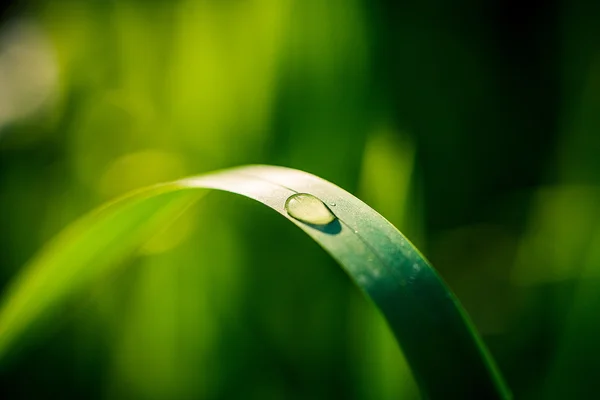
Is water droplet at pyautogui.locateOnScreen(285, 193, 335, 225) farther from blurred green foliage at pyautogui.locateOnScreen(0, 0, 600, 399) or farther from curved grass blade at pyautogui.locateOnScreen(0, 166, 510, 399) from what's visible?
blurred green foliage at pyautogui.locateOnScreen(0, 0, 600, 399)

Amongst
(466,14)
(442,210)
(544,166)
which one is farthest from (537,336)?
(466,14)

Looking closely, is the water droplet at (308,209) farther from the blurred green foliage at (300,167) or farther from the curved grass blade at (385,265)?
the blurred green foliage at (300,167)

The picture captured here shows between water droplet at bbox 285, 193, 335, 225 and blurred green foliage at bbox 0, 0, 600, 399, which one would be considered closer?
water droplet at bbox 285, 193, 335, 225

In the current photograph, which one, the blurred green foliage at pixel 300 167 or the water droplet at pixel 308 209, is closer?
the water droplet at pixel 308 209

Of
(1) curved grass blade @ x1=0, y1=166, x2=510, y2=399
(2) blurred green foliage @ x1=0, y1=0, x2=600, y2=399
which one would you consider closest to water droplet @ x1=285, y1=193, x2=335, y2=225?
(1) curved grass blade @ x1=0, y1=166, x2=510, y2=399

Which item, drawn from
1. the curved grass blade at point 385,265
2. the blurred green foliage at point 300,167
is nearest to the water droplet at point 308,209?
the curved grass blade at point 385,265

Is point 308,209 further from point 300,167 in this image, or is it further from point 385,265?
point 300,167
